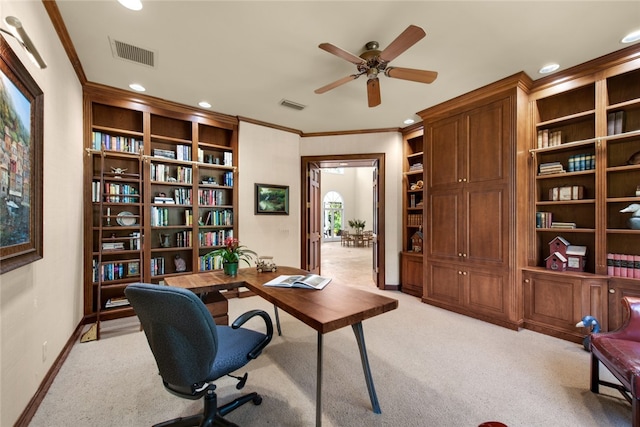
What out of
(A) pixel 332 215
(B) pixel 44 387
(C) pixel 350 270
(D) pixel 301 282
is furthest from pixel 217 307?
(A) pixel 332 215

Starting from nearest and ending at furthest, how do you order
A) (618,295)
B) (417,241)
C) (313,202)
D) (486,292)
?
(618,295) → (486,292) → (417,241) → (313,202)

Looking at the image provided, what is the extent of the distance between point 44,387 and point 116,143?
8.88ft

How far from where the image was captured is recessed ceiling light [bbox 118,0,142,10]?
1.97 metres

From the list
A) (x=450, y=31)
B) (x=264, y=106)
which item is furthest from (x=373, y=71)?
(x=264, y=106)

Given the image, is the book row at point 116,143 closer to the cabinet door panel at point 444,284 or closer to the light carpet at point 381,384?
the light carpet at point 381,384

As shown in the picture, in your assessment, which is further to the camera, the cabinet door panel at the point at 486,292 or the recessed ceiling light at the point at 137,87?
the recessed ceiling light at the point at 137,87

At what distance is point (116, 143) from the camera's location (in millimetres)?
3445

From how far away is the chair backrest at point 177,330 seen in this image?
3.88ft

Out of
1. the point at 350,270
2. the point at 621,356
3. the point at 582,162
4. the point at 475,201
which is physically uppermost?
the point at 582,162

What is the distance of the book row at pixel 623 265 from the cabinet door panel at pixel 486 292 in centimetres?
90

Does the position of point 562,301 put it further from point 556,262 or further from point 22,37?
point 22,37

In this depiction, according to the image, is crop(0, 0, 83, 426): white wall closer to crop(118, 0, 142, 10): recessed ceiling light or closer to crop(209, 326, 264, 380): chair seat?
crop(118, 0, 142, 10): recessed ceiling light

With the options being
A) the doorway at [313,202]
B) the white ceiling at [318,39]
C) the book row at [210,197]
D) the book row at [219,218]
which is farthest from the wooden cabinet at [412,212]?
the book row at [210,197]

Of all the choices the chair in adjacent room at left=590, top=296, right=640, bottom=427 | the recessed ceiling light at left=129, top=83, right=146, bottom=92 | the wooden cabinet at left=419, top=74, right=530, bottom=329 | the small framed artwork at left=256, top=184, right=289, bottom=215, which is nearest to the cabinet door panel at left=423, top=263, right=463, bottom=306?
the wooden cabinet at left=419, top=74, right=530, bottom=329
